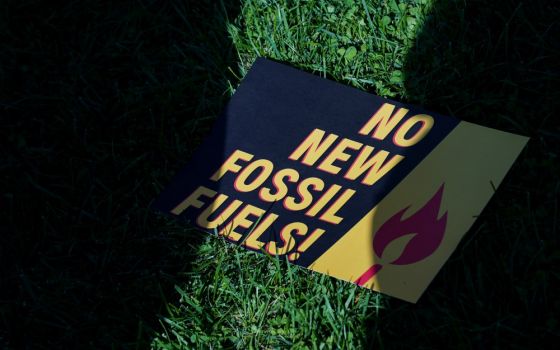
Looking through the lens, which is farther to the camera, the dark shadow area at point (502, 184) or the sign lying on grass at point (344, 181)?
the sign lying on grass at point (344, 181)

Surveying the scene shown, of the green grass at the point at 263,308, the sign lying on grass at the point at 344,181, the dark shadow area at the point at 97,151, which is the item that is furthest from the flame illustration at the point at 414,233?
the dark shadow area at the point at 97,151

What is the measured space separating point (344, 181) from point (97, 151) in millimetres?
824

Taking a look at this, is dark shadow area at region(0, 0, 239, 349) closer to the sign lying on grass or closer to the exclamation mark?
the sign lying on grass

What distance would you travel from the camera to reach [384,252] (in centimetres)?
219

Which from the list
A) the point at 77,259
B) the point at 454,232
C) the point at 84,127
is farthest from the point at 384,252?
the point at 84,127

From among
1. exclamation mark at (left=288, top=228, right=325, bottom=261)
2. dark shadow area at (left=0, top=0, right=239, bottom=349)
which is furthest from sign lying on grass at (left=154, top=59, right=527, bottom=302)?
dark shadow area at (left=0, top=0, right=239, bottom=349)

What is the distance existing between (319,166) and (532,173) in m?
0.64

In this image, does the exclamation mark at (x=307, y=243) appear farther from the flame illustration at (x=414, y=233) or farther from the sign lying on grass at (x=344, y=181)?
the flame illustration at (x=414, y=233)

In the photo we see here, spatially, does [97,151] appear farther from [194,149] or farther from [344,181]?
[344,181]

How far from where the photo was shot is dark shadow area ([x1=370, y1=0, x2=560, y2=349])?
2.01 m

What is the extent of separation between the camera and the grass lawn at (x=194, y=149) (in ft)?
6.82

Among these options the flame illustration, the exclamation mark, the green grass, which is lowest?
the green grass

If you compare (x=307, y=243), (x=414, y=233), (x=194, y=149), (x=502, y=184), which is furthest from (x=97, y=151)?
(x=502, y=184)

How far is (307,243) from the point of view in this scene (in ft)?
7.30
